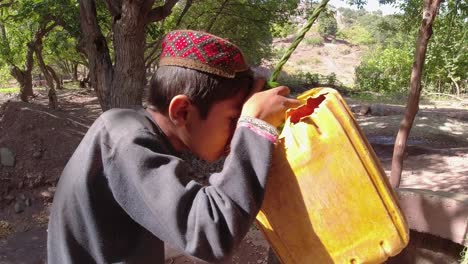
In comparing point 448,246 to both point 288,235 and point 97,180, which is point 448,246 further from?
point 97,180

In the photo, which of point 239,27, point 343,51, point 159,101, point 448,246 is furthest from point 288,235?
point 343,51

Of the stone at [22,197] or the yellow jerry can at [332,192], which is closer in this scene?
the yellow jerry can at [332,192]

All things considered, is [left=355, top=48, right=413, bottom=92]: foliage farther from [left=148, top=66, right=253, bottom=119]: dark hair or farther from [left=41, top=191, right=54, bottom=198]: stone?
[left=148, top=66, right=253, bottom=119]: dark hair

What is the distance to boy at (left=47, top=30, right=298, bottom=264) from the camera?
2.93 feet

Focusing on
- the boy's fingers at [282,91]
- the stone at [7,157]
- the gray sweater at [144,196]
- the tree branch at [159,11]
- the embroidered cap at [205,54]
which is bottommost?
the stone at [7,157]

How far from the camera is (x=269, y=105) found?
0.97m

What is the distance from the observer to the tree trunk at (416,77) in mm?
2760

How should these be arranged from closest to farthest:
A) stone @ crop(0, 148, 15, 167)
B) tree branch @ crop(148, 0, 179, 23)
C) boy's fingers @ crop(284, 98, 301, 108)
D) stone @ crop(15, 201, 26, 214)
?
boy's fingers @ crop(284, 98, 301, 108), tree branch @ crop(148, 0, 179, 23), stone @ crop(15, 201, 26, 214), stone @ crop(0, 148, 15, 167)

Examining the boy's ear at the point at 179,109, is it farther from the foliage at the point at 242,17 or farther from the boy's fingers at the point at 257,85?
the foliage at the point at 242,17

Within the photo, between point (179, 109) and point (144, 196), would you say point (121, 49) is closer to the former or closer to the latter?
point (179, 109)

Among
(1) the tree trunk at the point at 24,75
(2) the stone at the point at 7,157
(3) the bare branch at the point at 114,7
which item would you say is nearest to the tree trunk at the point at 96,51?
(3) the bare branch at the point at 114,7

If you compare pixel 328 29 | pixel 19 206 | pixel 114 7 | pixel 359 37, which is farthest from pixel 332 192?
pixel 359 37

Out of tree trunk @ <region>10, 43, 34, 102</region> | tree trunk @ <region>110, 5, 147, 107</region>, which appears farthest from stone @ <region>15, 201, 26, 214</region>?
tree trunk @ <region>10, 43, 34, 102</region>

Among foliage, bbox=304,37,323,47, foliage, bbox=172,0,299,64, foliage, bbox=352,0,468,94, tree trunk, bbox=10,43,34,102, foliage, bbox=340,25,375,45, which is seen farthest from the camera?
foliage, bbox=340,25,375,45
